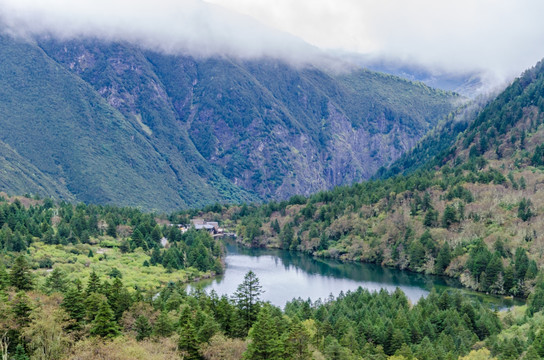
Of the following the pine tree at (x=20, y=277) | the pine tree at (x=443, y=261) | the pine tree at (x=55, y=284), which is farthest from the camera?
the pine tree at (x=443, y=261)

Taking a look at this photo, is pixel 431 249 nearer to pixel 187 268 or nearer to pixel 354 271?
pixel 354 271

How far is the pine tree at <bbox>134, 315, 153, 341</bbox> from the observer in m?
76.2

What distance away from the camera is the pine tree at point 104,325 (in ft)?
229

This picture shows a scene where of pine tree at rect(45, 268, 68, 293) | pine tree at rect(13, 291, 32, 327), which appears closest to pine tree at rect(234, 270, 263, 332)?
pine tree at rect(13, 291, 32, 327)

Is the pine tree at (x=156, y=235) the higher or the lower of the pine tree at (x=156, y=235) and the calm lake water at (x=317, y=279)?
the higher

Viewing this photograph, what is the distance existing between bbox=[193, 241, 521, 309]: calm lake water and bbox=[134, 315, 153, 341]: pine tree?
5168cm

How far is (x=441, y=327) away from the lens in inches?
3885

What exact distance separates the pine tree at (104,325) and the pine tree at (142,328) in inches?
191

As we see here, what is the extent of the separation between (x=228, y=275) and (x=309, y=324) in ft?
239

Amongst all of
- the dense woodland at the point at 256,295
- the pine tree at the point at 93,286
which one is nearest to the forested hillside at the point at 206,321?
the dense woodland at the point at 256,295

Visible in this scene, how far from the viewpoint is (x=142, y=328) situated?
3056 inches

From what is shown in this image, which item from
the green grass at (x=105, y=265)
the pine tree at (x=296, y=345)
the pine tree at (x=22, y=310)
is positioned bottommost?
the pine tree at (x=296, y=345)

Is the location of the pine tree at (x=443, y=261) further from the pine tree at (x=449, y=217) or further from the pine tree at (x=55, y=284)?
the pine tree at (x=55, y=284)

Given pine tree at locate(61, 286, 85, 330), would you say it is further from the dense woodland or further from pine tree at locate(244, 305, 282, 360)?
pine tree at locate(244, 305, 282, 360)
